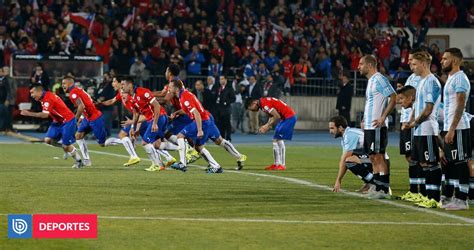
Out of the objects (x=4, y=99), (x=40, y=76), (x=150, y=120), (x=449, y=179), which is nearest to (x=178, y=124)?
(x=150, y=120)

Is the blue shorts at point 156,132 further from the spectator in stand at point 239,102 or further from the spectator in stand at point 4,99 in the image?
the spectator in stand at point 239,102

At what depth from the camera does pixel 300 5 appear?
41594 millimetres

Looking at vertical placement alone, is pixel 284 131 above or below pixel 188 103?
below

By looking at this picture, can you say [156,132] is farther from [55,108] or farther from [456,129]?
[456,129]

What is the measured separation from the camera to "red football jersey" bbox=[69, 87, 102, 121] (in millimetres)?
22609

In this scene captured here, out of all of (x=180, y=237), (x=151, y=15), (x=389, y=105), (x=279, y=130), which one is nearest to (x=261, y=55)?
(x=151, y=15)

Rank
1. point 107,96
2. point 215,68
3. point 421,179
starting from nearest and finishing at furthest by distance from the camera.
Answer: point 421,179 < point 107,96 < point 215,68

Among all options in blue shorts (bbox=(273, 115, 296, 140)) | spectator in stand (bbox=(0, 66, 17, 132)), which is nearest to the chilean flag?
spectator in stand (bbox=(0, 66, 17, 132))

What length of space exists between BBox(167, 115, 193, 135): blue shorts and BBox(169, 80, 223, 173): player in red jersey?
18.4 inches

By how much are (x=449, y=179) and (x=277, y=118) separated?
317 inches

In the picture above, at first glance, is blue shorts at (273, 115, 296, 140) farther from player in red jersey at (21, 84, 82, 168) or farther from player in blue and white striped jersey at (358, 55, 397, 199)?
player in blue and white striped jersey at (358, 55, 397, 199)

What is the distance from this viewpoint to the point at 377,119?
16.2 meters

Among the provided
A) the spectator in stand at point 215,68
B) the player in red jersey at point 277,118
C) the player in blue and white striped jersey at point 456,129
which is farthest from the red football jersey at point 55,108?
the spectator in stand at point 215,68

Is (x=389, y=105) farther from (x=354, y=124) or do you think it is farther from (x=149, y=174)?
(x=354, y=124)
